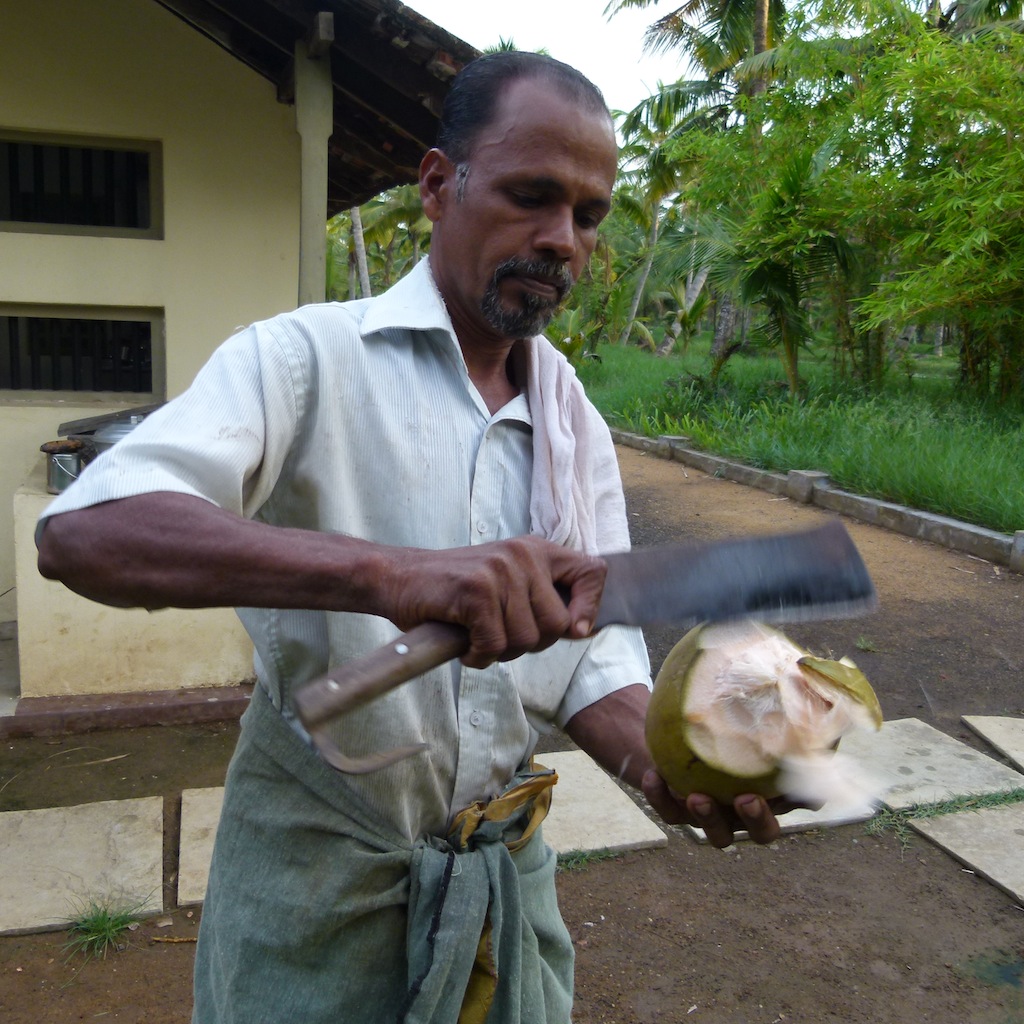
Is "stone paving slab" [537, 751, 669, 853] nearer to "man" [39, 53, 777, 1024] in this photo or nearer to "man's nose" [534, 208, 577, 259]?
"man" [39, 53, 777, 1024]

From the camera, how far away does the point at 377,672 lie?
93 centimetres

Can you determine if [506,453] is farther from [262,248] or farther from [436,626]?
[262,248]

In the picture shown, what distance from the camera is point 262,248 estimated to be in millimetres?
4703

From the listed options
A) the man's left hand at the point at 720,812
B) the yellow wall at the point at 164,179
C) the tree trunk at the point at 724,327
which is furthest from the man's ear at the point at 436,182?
the tree trunk at the point at 724,327

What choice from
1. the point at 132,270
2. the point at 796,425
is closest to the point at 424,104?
the point at 132,270

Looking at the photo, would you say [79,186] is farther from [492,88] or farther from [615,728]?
[615,728]

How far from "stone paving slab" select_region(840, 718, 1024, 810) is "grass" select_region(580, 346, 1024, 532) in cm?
313

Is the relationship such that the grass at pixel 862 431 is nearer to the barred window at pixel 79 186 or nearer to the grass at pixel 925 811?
the grass at pixel 925 811

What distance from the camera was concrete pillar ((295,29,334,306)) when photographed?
3.97 meters

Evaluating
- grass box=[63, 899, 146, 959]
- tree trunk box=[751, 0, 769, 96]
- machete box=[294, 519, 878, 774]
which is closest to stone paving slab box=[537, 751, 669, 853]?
grass box=[63, 899, 146, 959]

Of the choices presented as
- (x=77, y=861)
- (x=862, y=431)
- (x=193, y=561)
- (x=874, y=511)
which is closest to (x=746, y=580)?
(x=193, y=561)

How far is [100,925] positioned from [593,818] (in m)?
1.57

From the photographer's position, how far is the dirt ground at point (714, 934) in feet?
8.59

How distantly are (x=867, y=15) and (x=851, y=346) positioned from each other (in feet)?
12.4
